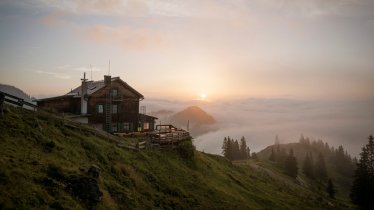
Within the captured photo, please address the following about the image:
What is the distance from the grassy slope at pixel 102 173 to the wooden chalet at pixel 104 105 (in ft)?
59.4

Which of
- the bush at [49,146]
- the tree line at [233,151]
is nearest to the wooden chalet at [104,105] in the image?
the bush at [49,146]

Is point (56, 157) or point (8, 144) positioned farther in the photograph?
point (56, 157)

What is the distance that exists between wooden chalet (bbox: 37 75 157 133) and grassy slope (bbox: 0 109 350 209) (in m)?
18.1

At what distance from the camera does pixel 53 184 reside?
19.1m

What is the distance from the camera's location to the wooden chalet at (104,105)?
51.4 m

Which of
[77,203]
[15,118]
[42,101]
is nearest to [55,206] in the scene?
[77,203]

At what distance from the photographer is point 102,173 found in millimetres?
25641

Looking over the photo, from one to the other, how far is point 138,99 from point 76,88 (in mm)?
13724

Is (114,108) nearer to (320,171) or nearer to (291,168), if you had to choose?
(291,168)

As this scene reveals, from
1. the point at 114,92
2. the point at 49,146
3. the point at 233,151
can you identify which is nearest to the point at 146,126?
the point at 114,92

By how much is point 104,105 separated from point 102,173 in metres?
29.6

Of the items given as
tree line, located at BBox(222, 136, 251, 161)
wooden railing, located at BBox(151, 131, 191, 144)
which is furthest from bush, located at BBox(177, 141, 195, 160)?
tree line, located at BBox(222, 136, 251, 161)

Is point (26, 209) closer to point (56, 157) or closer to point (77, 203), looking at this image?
point (77, 203)

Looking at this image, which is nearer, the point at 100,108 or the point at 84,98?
the point at 84,98
